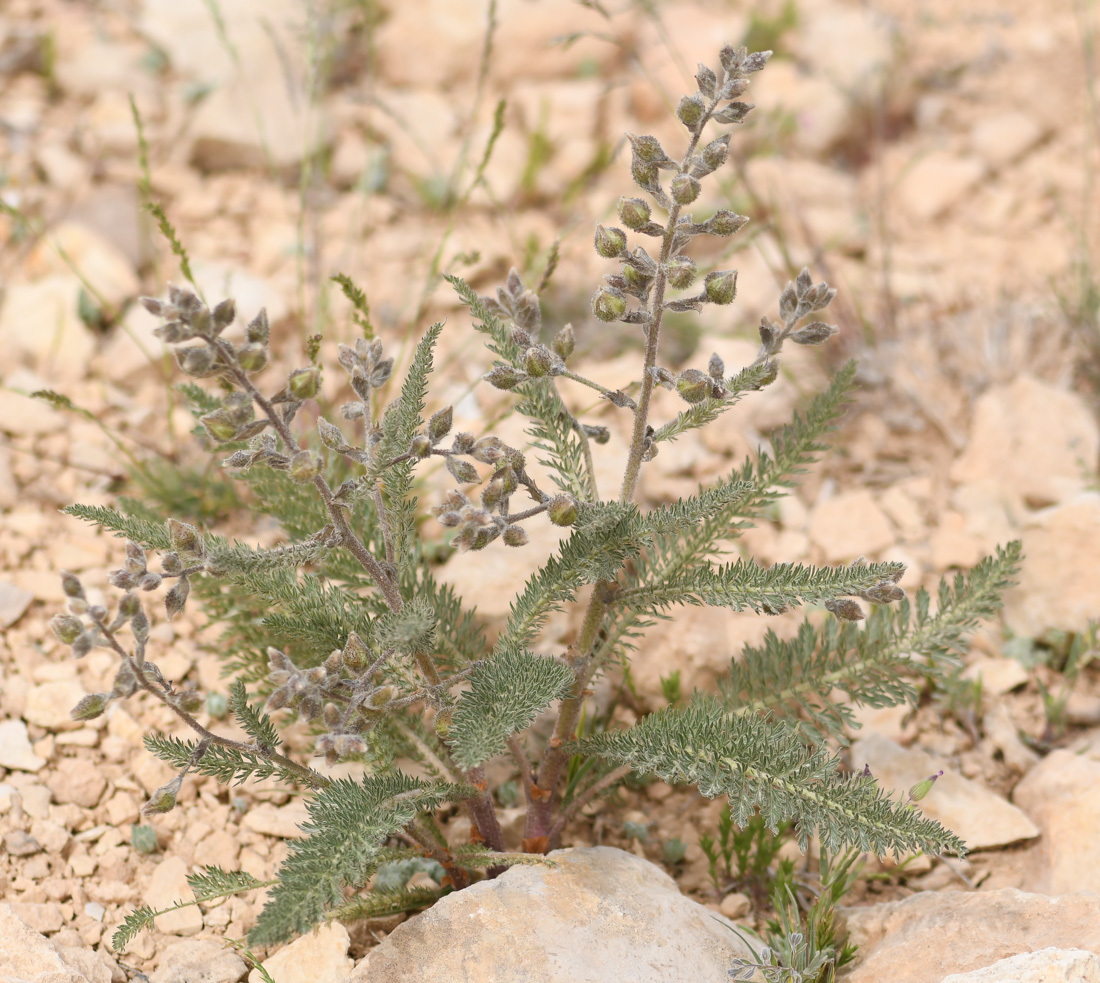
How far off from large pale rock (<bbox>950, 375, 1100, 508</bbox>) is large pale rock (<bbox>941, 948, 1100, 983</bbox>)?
1832 millimetres

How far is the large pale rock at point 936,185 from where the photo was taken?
460 centimetres

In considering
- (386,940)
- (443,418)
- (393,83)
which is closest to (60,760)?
(386,940)

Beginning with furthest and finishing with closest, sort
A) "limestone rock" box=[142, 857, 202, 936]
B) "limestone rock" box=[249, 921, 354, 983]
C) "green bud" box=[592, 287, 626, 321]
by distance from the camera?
"limestone rock" box=[142, 857, 202, 936] → "limestone rock" box=[249, 921, 354, 983] → "green bud" box=[592, 287, 626, 321]

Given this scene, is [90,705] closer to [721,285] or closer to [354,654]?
[354,654]

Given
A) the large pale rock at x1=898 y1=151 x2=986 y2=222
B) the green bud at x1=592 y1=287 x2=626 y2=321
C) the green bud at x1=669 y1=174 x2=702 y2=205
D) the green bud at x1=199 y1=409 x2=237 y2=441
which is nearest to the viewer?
the green bud at x1=199 y1=409 x2=237 y2=441

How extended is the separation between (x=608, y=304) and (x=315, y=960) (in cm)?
137

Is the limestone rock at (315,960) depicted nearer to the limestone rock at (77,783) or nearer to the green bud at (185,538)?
the limestone rock at (77,783)

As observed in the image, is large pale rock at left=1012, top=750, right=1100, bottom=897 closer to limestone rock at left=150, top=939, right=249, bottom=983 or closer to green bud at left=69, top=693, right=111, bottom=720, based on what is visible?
limestone rock at left=150, top=939, right=249, bottom=983

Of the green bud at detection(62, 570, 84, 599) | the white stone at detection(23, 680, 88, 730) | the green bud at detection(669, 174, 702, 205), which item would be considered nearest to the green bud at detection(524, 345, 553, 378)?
the green bud at detection(669, 174, 702, 205)

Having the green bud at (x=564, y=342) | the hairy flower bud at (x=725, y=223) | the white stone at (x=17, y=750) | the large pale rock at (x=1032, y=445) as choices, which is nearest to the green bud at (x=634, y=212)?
the hairy flower bud at (x=725, y=223)

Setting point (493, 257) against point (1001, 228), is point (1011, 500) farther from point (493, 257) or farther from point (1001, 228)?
point (493, 257)

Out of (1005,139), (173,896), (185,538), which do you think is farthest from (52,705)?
(1005,139)

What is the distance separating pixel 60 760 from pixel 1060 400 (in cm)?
319

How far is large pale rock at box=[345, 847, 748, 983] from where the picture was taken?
185cm
